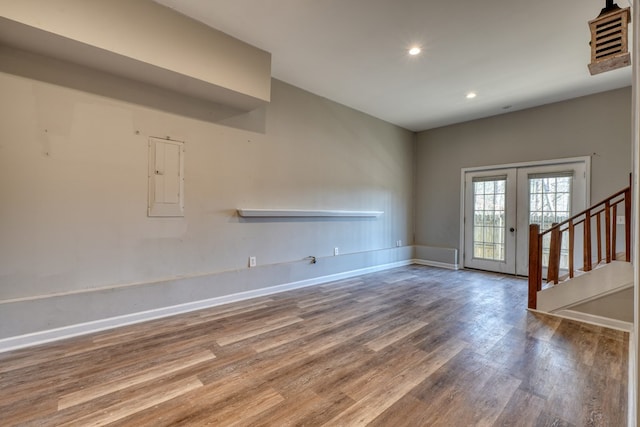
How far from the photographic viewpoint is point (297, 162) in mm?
4367

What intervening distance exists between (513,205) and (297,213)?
405 centimetres

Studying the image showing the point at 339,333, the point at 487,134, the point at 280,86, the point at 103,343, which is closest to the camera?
the point at 103,343

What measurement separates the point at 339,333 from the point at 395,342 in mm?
522

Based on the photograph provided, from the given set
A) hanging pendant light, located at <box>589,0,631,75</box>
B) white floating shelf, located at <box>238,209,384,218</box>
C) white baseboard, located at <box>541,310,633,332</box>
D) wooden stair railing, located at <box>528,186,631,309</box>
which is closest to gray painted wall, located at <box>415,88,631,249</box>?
wooden stair railing, located at <box>528,186,631,309</box>

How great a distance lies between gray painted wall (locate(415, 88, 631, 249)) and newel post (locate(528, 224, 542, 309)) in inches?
83.6

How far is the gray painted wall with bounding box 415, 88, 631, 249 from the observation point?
166 inches

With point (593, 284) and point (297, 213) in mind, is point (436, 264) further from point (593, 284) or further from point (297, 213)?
point (297, 213)

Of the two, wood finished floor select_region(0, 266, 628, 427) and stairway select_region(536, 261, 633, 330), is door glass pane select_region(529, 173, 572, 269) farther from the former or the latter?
wood finished floor select_region(0, 266, 628, 427)

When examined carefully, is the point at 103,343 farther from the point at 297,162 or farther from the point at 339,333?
the point at 297,162

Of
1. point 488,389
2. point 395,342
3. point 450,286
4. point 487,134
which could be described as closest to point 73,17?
point 395,342

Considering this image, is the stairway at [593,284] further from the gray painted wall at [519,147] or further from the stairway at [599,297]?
the gray painted wall at [519,147]

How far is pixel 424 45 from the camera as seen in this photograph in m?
3.18

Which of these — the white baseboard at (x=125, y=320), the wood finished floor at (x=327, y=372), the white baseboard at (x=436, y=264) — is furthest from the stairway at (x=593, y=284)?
the white baseboard at (x=125, y=320)

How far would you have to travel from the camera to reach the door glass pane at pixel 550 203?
465cm
